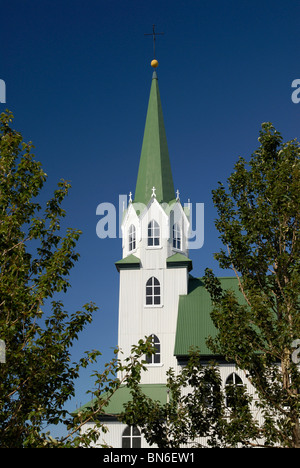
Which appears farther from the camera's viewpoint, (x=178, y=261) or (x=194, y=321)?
(x=178, y=261)

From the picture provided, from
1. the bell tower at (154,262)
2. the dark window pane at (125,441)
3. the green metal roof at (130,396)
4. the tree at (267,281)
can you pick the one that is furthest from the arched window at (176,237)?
the tree at (267,281)

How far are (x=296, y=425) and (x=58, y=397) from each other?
20.4 ft

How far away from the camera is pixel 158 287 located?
3625cm

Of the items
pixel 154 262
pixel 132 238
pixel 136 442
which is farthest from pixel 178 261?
pixel 136 442

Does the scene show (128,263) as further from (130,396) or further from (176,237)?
(130,396)

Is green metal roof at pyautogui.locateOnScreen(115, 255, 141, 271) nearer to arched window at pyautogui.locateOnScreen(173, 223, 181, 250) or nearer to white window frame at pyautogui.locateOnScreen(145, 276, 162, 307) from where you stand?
white window frame at pyautogui.locateOnScreen(145, 276, 162, 307)

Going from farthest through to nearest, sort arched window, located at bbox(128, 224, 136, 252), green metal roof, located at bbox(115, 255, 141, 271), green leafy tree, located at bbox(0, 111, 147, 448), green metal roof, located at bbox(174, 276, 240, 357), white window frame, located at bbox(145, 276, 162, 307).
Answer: arched window, located at bbox(128, 224, 136, 252)
green metal roof, located at bbox(115, 255, 141, 271)
white window frame, located at bbox(145, 276, 162, 307)
green metal roof, located at bbox(174, 276, 240, 357)
green leafy tree, located at bbox(0, 111, 147, 448)

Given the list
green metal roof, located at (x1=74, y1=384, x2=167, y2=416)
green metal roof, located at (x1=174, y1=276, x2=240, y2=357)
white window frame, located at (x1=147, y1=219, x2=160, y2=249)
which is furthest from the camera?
white window frame, located at (x1=147, y1=219, x2=160, y2=249)

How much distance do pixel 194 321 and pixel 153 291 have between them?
142 inches

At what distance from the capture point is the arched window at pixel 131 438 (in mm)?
30891

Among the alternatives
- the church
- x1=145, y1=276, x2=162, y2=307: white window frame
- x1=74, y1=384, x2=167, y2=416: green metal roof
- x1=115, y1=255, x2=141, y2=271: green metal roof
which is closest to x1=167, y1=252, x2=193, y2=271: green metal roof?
the church

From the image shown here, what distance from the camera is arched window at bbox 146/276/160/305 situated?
118 ft

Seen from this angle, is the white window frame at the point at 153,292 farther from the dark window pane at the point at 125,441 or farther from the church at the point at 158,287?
the dark window pane at the point at 125,441

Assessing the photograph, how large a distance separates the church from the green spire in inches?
2.8
